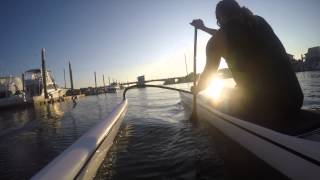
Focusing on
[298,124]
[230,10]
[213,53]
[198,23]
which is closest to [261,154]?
[298,124]

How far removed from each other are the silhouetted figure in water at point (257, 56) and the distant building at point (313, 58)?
91609mm

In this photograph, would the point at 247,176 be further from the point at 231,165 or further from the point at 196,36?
the point at 196,36

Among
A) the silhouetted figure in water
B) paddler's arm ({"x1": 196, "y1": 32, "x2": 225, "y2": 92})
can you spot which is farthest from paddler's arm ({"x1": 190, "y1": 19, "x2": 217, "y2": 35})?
the silhouetted figure in water

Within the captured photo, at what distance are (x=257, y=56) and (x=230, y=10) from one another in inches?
26.2

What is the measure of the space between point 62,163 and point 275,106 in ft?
8.24

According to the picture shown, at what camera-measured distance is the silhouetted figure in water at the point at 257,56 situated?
11.9 ft

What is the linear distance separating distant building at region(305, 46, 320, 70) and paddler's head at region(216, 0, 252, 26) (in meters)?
91.7

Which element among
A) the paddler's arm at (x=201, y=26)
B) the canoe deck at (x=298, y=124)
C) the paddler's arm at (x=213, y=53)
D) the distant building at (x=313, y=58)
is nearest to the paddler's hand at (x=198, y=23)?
the paddler's arm at (x=201, y=26)

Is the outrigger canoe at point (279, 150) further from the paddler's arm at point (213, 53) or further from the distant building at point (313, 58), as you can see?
the distant building at point (313, 58)

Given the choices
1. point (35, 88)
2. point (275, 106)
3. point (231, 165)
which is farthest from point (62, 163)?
point (35, 88)

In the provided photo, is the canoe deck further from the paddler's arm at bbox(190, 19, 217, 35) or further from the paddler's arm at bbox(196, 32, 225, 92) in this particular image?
the paddler's arm at bbox(190, 19, 217, 35)

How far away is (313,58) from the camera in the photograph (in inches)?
3575

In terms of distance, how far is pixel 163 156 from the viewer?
571cm

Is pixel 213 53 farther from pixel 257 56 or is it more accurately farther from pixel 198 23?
pixel 198 23
